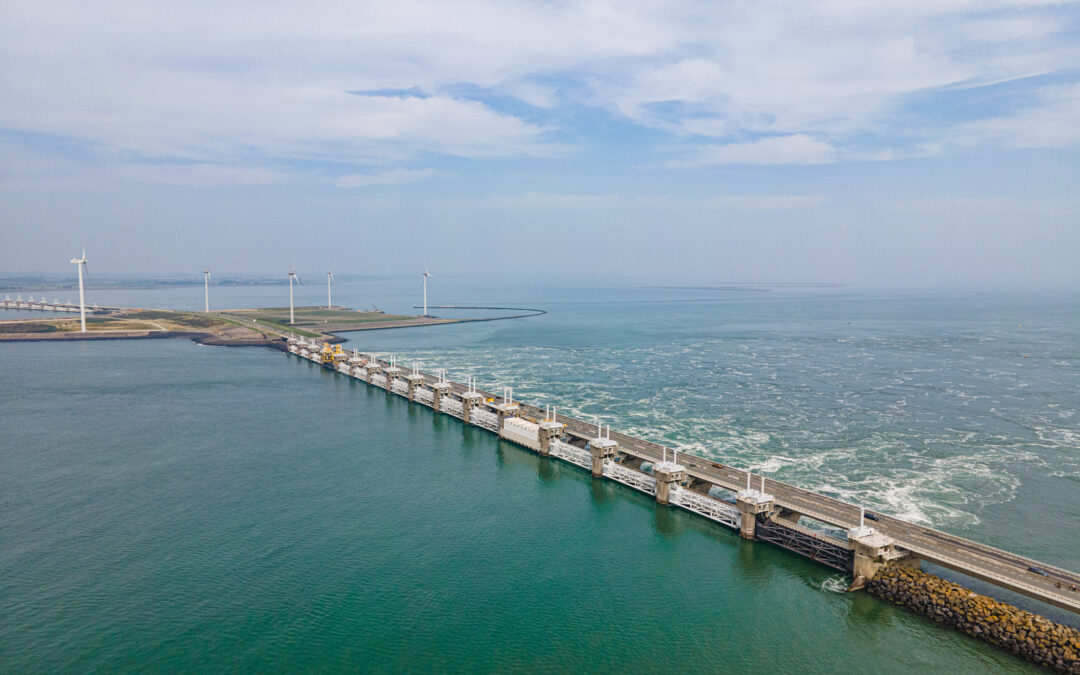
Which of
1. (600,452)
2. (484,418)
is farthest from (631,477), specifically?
(484,418)

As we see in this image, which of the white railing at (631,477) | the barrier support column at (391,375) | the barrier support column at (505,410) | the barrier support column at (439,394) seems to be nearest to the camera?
the white railing at (631,477)

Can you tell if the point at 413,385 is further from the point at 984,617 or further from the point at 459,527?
the point at 984,617

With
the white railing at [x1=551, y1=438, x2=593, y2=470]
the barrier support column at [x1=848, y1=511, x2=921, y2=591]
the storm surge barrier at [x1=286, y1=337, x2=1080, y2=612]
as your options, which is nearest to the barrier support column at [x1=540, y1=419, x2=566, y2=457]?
the storm surge barrier at [x1=286, y1=337, x2=1080, y2=612]

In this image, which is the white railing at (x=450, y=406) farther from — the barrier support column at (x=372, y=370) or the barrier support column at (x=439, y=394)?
the barrier support column at (x=372, y=370)

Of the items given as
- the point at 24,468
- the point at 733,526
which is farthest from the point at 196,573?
the point at 733,526

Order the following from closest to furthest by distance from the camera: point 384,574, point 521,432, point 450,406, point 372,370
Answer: point 384,574
point 521,432
point 450,406
point 372,370

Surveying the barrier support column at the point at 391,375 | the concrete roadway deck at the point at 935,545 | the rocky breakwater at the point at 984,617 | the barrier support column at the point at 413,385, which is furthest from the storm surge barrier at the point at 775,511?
the barrier support column at the point at 391,375
